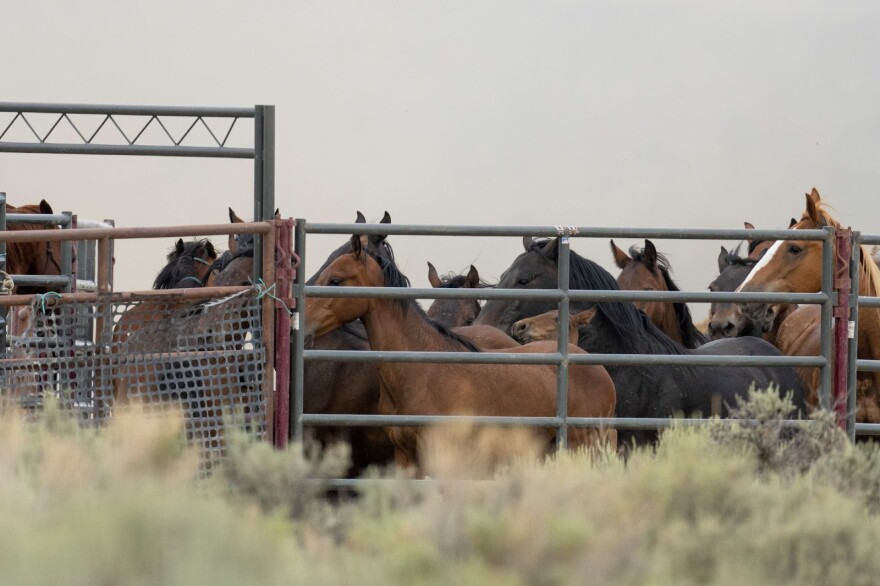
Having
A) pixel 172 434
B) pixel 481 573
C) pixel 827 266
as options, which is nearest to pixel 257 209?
pixel 172 434

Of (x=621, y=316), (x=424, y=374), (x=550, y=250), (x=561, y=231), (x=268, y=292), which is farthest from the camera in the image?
(x=550, y=250)

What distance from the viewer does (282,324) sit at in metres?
6.41

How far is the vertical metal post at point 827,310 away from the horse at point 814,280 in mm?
1110

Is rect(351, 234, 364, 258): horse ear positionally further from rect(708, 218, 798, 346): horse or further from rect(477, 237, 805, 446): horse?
rect(708, 218, 798, 346): horse

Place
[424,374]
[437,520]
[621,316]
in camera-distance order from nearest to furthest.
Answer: [437,520] → [424,374] → [621,316]

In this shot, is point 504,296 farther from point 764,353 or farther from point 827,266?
point 764,353

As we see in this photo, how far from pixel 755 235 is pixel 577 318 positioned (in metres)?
1.80

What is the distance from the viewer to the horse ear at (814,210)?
8.19m

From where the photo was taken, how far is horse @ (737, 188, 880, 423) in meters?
7.99

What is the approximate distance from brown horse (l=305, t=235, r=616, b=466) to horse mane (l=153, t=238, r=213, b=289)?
3449 mm

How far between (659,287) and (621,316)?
273cm

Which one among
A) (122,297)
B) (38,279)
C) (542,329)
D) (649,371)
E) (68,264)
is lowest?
(649,371)

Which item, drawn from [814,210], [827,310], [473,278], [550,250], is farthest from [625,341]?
[473,278]

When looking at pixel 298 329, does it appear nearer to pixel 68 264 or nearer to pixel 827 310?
→ pixel 827 310
